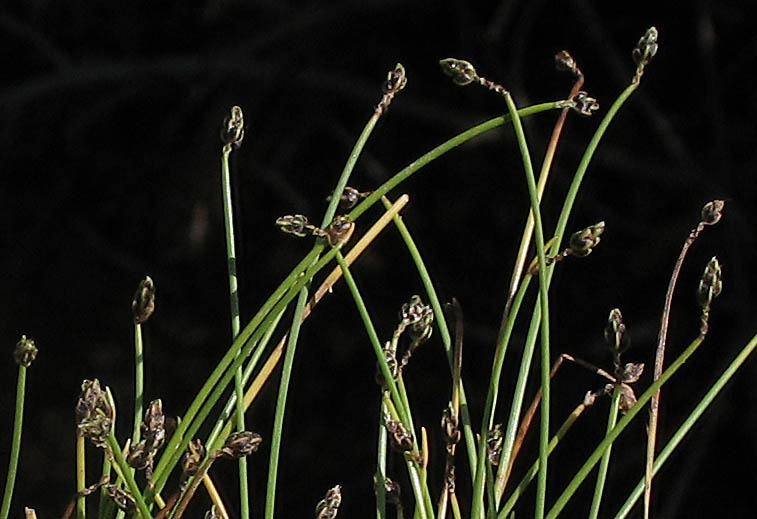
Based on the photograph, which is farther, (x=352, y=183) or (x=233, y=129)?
(x=352, y=183)

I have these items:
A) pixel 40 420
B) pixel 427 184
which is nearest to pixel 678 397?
pixel 427 184

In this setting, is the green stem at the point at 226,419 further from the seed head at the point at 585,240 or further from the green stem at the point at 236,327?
the seed head at the point at 585,240

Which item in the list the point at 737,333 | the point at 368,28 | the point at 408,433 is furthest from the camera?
the point at 368,28

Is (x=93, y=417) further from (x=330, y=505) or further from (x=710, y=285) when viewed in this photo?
(x=710, y=285)

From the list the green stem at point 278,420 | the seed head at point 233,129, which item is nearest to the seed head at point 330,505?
the green stem at point 278,420

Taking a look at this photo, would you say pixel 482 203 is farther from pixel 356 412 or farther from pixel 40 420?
pixel 40 420

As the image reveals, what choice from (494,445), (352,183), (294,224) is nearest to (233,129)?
(294,224)
